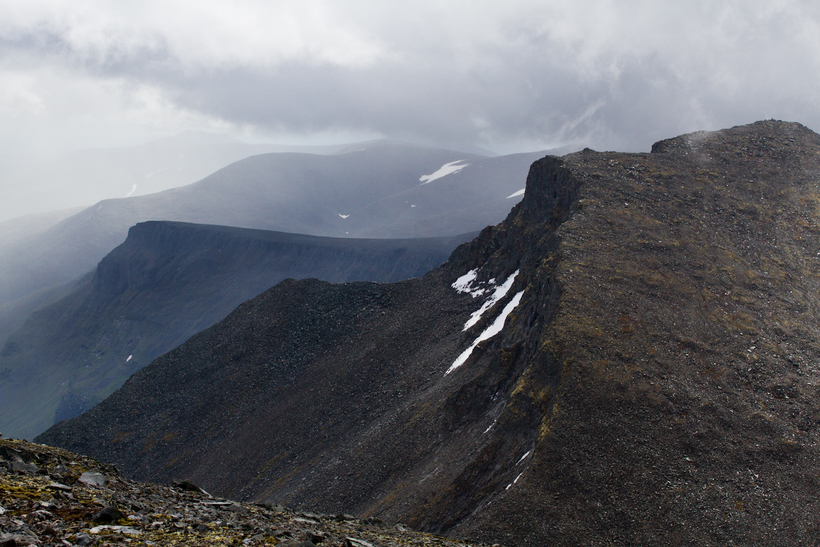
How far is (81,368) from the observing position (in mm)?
147625

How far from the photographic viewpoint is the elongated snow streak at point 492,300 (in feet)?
176

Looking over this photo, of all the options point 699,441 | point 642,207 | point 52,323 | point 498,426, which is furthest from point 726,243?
point 52,323

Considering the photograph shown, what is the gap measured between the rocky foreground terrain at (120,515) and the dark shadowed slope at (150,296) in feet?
452

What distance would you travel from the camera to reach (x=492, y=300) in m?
55.5

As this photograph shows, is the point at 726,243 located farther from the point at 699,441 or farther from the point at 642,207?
the point at 699,441

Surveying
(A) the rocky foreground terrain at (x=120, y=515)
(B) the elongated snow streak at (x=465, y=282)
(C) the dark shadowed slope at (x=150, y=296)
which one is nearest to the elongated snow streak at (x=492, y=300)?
(B) the elongated snow streak at (x=465, y=282)

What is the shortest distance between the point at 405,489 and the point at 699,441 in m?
16.8

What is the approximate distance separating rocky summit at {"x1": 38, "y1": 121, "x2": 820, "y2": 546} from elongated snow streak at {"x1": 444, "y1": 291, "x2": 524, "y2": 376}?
351mm

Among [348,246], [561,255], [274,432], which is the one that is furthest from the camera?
[348,246]

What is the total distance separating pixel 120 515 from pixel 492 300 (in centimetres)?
4576

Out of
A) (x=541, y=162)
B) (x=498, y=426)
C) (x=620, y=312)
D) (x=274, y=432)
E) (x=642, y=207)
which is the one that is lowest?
(x=274, y=432)

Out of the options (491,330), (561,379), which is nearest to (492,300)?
(491,330)

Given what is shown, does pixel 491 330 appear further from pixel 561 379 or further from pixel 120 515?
pixel 120 515

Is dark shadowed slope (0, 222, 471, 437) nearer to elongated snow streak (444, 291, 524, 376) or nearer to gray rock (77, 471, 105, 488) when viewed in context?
elongated snow streak (444, 291, 524, 376)
